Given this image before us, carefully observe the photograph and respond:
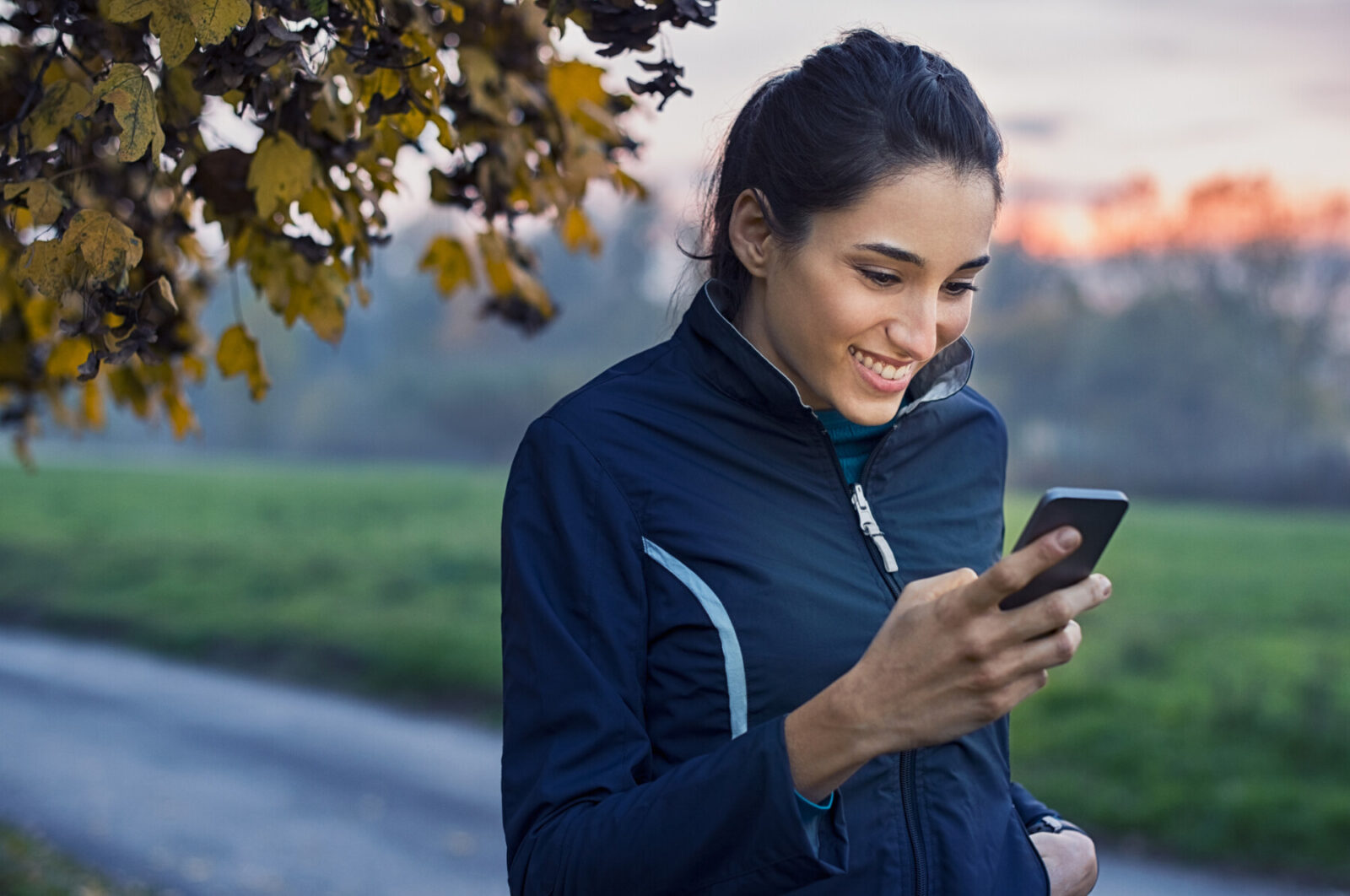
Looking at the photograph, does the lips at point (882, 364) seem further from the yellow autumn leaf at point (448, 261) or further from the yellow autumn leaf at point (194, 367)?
the yellow autumn leaf at point (194, 367)

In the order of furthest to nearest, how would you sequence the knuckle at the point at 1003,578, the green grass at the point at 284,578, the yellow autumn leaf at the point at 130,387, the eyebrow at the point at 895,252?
the green grass at the point at 284,578, the yellow autumn leaf at the point at 130,387, the eyebrow at the point at 895,252, the knuckle at the point at 1003,578

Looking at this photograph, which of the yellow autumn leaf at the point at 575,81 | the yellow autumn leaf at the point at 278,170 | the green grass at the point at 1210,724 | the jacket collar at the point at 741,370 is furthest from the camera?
the green grass at the point at 1210,724

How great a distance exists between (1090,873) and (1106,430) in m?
21.0

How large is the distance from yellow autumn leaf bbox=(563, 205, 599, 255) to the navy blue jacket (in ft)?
4.54

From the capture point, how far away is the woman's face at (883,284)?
1.51 metres

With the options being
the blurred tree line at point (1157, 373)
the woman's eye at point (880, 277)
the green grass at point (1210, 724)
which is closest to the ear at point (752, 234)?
the woman's eye at point (880, 277)

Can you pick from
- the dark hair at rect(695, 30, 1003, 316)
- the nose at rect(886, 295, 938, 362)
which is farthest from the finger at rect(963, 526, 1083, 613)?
the dark hair at rect(695, 30, 1003, 316)

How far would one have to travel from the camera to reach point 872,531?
5.35 ft

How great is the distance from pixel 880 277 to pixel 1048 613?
0.51 meters

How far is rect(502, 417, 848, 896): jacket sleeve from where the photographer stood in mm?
1296

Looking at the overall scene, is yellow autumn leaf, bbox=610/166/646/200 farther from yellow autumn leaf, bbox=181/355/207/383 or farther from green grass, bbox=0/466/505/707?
green grass, bbox=0/466/505/707

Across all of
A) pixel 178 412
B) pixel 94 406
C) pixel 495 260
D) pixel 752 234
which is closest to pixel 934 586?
pixel 752 234

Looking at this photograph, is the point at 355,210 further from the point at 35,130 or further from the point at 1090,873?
the point at 1090,873

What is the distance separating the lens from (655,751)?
151 centimetres
